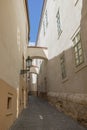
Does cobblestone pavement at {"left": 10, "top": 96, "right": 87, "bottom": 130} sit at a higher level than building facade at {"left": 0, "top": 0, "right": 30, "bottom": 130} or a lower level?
lower

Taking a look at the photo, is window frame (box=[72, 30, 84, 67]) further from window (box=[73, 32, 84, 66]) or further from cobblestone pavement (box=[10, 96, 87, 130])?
cobblestone pavement (box=[10, 96, 87, 130])

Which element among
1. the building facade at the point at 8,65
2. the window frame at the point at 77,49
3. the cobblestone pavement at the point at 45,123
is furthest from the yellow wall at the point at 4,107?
the window frame at the point at 77,49

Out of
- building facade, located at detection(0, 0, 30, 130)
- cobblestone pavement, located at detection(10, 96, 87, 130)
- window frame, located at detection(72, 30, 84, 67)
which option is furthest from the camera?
window frame, located at detection(72, 30, 84, 67)

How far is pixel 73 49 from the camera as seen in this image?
830cm

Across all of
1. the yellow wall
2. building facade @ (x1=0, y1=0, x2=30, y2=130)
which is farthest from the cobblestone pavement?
the yellow wall

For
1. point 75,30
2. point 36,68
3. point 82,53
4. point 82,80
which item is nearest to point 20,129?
point 82,80

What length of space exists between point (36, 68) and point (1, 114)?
972 inches

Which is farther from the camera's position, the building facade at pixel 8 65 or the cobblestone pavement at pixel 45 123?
the cobblestone pavement at pixel 45 123

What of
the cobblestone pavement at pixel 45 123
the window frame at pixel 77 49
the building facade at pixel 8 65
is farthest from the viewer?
the window frame at pixel 77 49

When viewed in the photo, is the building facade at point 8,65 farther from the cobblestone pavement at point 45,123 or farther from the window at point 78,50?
the window at point 78,50

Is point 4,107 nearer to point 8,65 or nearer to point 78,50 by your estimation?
point 8,65

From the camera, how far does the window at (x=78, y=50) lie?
730 centimetres

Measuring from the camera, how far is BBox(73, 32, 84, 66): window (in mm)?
7298

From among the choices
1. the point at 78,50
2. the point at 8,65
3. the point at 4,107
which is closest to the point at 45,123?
the point at 4,107
